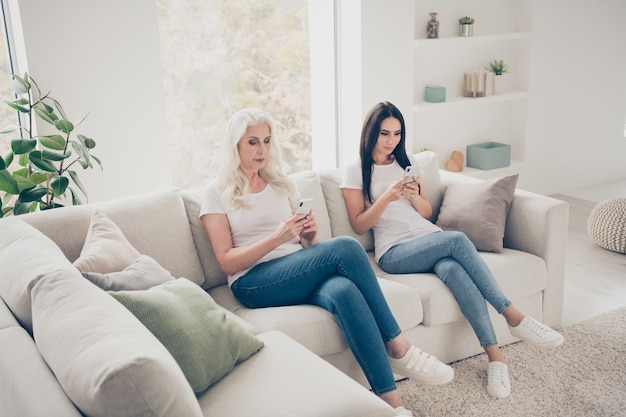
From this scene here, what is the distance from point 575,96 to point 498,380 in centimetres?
352

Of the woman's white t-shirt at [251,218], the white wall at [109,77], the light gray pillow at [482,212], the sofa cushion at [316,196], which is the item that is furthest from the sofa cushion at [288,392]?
the white wall at [109,77]

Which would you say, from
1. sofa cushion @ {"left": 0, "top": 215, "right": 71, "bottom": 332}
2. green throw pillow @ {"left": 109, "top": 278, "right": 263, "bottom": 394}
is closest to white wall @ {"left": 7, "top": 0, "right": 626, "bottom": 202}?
sofa cushion @ {"left": 0, "top": 215, "right": 71, "bottom": 332}

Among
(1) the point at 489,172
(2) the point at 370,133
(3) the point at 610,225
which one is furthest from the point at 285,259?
(1) the point at 489,172

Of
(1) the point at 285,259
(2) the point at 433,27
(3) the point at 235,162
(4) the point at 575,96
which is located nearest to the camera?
(1) the point at 285,259

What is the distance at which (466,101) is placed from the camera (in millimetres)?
4879

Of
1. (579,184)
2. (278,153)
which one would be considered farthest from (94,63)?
(579,184)

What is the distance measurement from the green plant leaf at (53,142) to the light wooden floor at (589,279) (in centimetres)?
248

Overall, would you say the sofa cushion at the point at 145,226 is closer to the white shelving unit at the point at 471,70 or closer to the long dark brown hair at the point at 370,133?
the long dark brown hair at the point at 370,133

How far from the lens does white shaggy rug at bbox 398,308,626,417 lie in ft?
8.56

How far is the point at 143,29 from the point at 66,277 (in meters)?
2.16

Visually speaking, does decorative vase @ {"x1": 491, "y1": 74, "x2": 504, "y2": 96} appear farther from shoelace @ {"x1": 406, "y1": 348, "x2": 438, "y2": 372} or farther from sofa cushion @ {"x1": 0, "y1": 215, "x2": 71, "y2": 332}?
sofa cushion @ {"x1": 0, "y1": 215, "x2": 71, "y2": 332}

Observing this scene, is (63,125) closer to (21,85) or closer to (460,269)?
(21,85)

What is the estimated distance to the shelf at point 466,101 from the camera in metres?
4.74

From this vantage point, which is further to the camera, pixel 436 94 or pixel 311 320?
pixel 436 94
